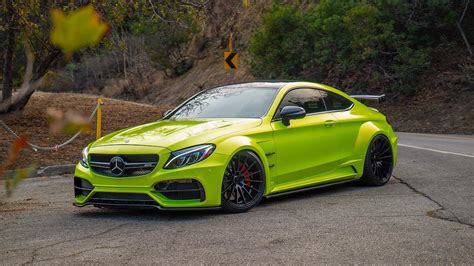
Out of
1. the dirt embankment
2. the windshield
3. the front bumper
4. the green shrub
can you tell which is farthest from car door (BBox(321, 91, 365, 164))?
the green shrub

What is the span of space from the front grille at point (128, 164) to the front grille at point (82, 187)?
0.22m

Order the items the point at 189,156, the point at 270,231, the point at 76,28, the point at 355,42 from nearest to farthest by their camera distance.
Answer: the point at 76,28, the point at 270,231, the point at 189,156, the point at 355,42

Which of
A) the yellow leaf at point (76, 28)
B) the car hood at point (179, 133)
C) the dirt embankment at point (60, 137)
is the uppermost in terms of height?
the yellow leaf at point (76, 28)

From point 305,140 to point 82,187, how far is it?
268 cm

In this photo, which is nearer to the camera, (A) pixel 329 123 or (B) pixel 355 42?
(A) pixel 329 123

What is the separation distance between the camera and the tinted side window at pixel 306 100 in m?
8.63

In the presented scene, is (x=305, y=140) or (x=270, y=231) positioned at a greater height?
(x=305, y=140)

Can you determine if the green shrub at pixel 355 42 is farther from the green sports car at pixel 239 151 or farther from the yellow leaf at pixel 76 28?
the yellow leaf at pixel 76 28

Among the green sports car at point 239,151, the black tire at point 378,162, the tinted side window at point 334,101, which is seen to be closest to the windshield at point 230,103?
the green sports car at point 239,151

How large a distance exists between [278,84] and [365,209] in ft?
6.81

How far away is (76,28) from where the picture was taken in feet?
5.03

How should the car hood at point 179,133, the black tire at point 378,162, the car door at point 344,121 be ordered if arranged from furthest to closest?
the black tire at point 378,162 → the car door at point 344,121 → the car hood at point 179,133

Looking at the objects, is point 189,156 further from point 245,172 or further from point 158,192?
point 245,172

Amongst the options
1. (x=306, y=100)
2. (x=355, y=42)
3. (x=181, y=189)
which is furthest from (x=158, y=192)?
(x=355, y=42)
